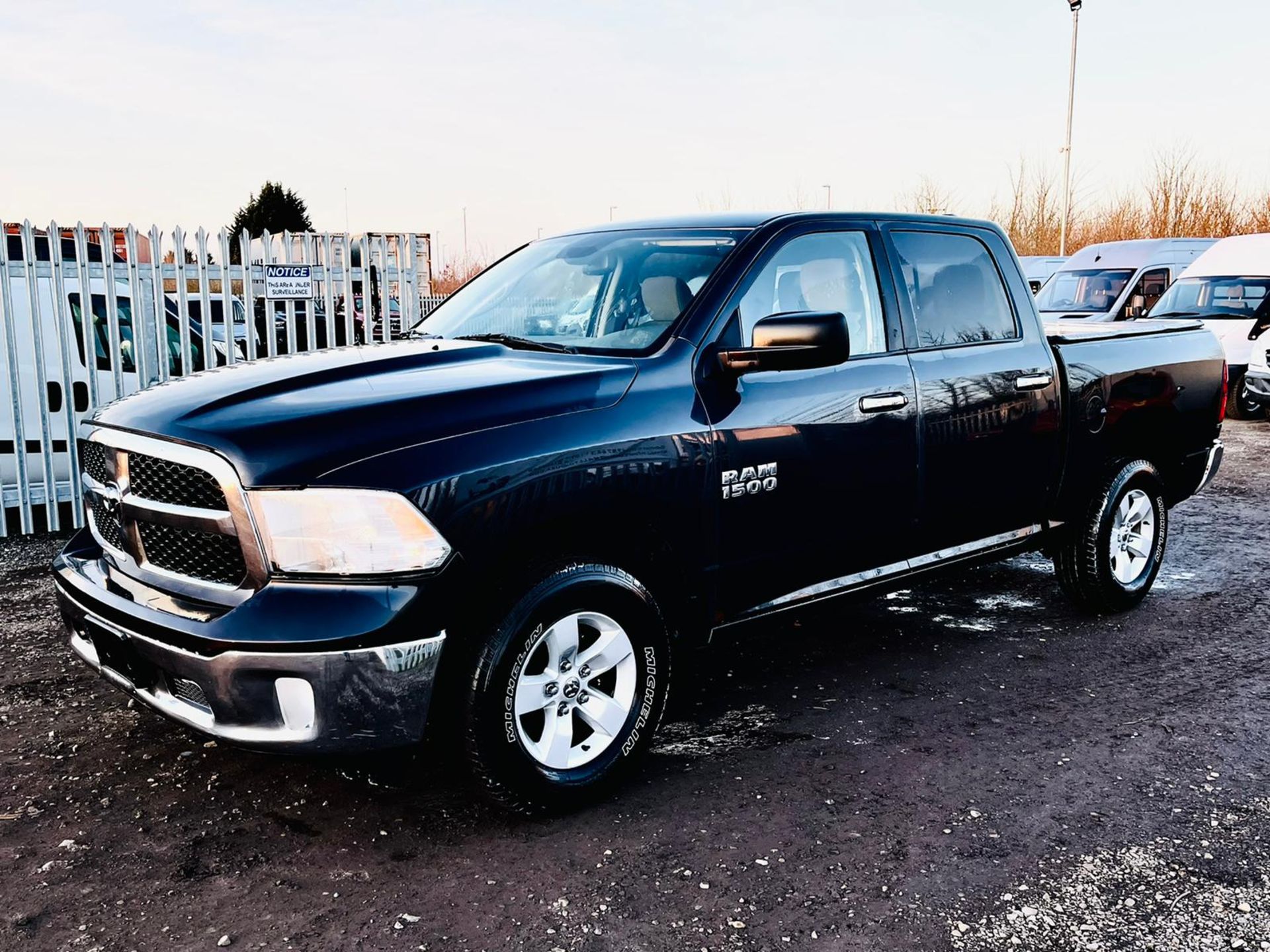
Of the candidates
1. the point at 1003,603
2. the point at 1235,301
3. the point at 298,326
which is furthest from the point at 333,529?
the point at 1235,301

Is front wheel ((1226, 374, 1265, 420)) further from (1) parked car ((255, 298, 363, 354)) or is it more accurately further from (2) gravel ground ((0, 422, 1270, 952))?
(1) parked car ((255, 298, 363, 354))

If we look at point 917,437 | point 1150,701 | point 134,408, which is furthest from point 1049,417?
point 134,408

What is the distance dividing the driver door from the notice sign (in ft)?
17.6

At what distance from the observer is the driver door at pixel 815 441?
12.5 ft

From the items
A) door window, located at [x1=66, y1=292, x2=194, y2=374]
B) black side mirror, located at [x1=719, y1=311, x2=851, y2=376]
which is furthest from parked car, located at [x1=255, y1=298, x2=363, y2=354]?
black side mirror, located at [x1=719, y1=311, x2=851, y2=376]

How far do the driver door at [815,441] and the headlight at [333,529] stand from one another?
1169 mm

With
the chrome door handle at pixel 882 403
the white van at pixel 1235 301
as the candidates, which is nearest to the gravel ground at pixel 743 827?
the chrome door handle at pixel 882 403

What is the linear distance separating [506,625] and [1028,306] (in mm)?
3106

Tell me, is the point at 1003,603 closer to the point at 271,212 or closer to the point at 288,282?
the point at 288,282

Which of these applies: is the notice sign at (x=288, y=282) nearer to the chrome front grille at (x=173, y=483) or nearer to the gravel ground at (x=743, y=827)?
the gravel ground at (x=743, y=827)

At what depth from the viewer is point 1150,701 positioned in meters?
4.46

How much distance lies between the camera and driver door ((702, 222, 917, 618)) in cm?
381

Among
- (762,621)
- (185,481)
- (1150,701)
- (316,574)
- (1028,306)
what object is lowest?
(1150,701)

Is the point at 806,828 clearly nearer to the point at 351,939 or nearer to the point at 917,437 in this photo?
the point at 351,939
